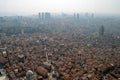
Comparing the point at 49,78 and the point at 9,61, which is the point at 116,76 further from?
the point at 9,61

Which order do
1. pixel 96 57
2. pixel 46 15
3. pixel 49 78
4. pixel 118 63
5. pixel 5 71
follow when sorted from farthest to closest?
pixel 46 15
pixel 96 57
pixel 118 63
pixel 5 71
pixel 49 78

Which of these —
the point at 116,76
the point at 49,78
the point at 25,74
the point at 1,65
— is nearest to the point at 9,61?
the point at 1,65

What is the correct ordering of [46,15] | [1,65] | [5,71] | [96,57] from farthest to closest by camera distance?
[46,15] → [96,57] → [1,65] → [5,71]

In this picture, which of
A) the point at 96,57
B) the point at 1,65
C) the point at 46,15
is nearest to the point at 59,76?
the point at 1,65

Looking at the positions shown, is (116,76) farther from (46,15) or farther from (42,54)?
(46,15)

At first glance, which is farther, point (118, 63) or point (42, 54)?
point (42, 54)

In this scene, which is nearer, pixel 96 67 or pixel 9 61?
pixel 96 67

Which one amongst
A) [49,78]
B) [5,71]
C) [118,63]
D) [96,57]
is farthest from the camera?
[96,57]

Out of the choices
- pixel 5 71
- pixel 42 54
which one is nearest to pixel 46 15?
pixel 42 54

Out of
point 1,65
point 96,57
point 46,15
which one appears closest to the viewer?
point 1,65
